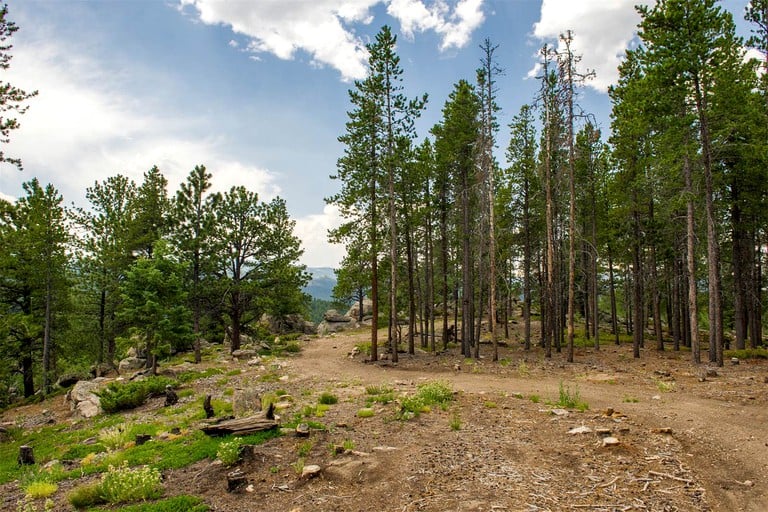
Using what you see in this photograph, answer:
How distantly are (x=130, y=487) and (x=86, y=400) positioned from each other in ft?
45.6

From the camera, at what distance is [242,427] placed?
31.4 feet

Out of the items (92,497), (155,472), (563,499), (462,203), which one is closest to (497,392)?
(563,499)

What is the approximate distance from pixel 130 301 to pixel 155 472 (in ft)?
49.0

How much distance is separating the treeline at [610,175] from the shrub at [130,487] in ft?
51.3

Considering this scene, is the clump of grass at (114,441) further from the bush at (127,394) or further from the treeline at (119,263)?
the treeline at (119,263)

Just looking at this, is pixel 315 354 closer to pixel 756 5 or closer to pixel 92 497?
pixel 92 497

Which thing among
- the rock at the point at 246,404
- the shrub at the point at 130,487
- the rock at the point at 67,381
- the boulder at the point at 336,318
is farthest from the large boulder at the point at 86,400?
the boulder at the point at 336,318

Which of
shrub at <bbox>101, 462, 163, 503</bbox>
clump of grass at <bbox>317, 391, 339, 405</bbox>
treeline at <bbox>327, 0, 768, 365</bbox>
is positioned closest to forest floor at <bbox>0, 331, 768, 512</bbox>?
shrub at <bbox>101, 462, 163, 503</bbox>

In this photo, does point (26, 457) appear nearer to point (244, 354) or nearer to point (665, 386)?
point (244, 354)

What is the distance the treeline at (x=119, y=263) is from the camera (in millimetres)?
25062

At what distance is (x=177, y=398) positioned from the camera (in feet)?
51.9

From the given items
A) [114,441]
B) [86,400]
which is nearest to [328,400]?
[114,441]

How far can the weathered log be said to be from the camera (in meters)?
9.47

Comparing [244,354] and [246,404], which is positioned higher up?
[246,404]
